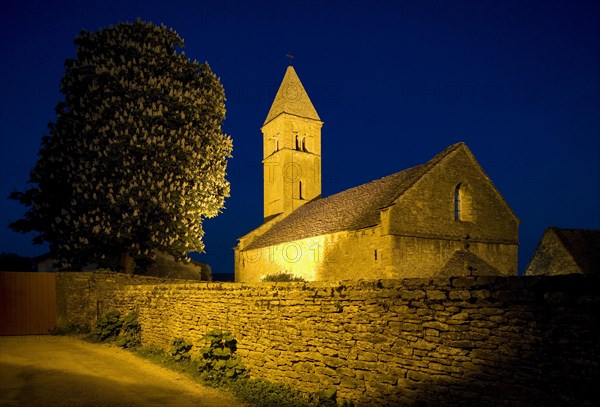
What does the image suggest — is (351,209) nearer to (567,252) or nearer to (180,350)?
(567,252)

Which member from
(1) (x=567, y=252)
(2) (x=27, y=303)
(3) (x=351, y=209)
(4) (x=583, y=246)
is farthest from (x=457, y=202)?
(2) (x=27, y=303)

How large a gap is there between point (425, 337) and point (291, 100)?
37.8 m

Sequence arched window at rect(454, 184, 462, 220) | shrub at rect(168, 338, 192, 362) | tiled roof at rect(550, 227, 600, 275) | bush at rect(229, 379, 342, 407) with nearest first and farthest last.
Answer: bush at rect(229, 379, 342, 407)
shrub at rect(168, 338, 192, 362)
arched window at rect(454, 184, 462, 220)
tiled roof at rect(550, 227, 600, 275)

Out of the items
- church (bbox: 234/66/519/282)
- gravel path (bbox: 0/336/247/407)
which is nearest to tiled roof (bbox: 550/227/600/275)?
church (bbox: 234/66/519/282)

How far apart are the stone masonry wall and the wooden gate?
993cm

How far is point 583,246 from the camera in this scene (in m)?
26.2

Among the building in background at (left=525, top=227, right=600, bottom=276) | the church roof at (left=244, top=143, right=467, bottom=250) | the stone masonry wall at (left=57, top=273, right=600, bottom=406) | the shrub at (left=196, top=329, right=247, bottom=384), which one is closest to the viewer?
the stone masonry wall at (left=57, top=273, right=600, bottom=406)

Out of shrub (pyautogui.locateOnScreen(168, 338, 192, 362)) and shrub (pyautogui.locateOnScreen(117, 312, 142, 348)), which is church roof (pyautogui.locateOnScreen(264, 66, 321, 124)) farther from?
shrub (pyautogui.locateOnScreen(168, 338, 192, 362))

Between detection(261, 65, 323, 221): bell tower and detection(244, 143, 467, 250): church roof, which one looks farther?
detection(261, 65, 323, 221): bell tower

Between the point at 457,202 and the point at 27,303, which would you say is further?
the point at 457,202

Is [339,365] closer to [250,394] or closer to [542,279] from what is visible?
[250,394]

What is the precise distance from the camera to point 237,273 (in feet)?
123

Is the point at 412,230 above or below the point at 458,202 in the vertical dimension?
below

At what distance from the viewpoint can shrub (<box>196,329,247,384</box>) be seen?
970 cm
